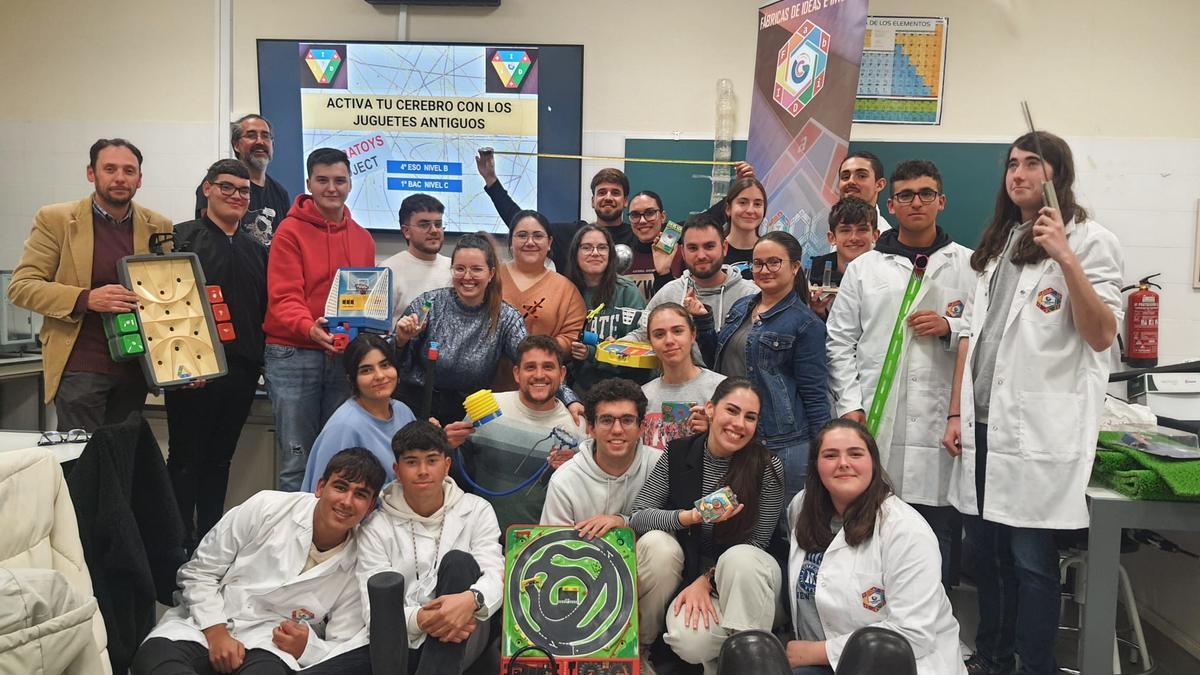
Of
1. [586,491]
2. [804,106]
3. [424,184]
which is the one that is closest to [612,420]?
[586,491]

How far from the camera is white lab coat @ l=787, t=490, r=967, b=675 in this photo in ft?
7.35

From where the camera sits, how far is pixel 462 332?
3.25 metres

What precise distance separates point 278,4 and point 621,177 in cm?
284

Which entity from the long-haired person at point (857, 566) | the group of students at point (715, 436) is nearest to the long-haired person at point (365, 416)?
the group of students at point (715, 436)

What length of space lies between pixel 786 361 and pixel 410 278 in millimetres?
1635

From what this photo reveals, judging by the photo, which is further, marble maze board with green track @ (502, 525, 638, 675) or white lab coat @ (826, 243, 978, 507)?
white lab coat @ (826, 243, 978, 507)

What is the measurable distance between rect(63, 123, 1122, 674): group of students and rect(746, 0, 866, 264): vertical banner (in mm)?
517

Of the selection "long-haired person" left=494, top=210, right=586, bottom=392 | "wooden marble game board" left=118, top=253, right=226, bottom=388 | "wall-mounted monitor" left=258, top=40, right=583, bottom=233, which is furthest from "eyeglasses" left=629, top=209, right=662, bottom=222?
"wooden marble game board" left=118, top=253, right=226, bottom=388

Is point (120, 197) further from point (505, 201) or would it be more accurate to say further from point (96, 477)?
point (505, 201)

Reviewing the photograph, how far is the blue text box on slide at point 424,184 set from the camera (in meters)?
5.32

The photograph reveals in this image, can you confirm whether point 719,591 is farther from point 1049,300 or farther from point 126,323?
point 126,323

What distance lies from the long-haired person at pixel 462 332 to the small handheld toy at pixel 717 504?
1.02 metres

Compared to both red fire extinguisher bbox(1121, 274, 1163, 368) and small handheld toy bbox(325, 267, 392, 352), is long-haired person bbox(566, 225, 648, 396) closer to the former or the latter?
small handheld toy bbox(325, 267, 392, 352)

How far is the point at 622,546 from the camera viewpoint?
2682 mm
